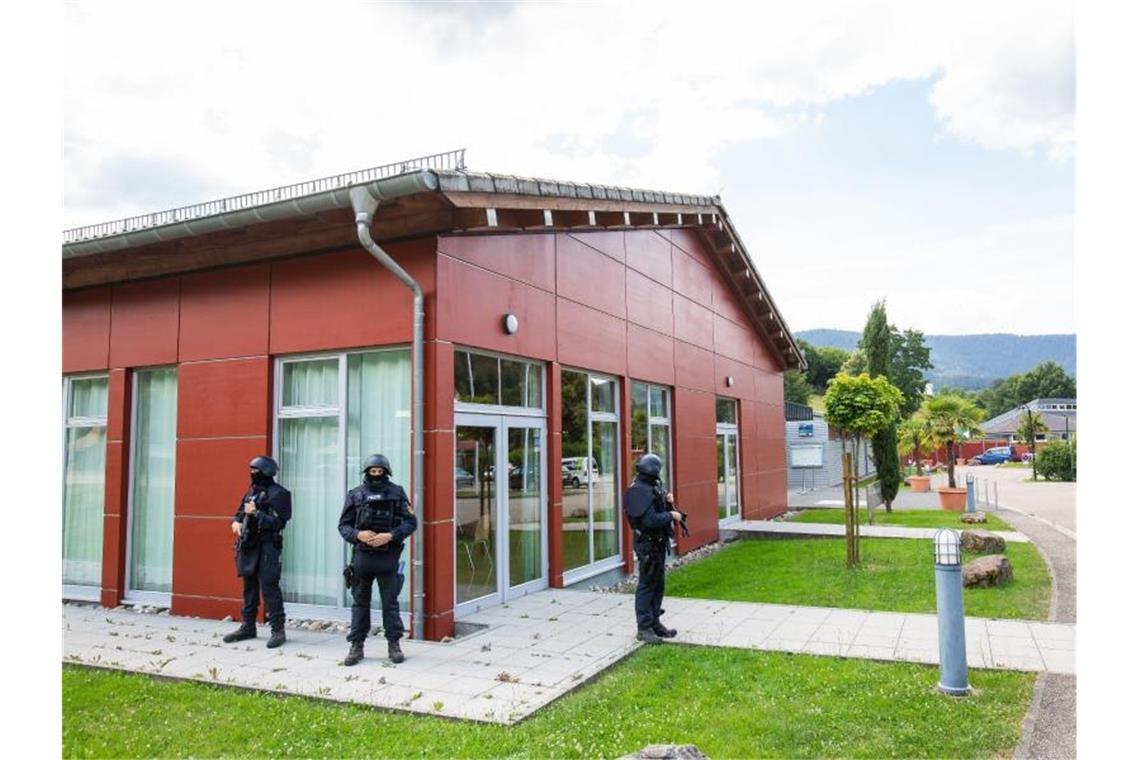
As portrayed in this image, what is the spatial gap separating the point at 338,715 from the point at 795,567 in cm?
792

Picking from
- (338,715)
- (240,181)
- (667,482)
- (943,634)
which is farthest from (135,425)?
(943,634)

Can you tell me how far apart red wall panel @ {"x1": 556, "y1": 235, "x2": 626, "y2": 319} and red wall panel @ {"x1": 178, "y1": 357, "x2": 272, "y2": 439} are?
380cm

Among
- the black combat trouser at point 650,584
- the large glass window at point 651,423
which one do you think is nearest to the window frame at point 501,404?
the black combat trouser at point 650,584

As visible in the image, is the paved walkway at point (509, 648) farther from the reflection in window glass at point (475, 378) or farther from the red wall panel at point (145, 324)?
the red wall panel at point (145, 324)

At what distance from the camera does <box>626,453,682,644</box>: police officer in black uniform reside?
7.12m

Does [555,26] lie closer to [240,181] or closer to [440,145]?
[440,145]

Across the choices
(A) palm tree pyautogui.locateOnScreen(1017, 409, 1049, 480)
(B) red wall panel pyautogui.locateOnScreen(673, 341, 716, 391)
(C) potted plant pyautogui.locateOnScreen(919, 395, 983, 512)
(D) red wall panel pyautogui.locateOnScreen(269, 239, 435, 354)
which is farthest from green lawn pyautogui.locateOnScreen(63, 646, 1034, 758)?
(A) palm tree pyautogui.locateOnScreen(1017, 409, 1049, 480)

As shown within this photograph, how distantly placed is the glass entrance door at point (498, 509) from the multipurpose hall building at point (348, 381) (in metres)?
0.03

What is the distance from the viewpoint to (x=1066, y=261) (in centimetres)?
505

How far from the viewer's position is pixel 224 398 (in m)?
8.38

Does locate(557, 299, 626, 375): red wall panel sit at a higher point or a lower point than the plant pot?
higher

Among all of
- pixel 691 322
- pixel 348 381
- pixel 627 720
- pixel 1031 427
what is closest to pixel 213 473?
pixel 348 381

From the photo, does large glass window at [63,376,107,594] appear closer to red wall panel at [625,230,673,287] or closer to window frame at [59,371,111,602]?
window frame at [59,371,111,602]

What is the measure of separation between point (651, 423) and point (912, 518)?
359 inches
